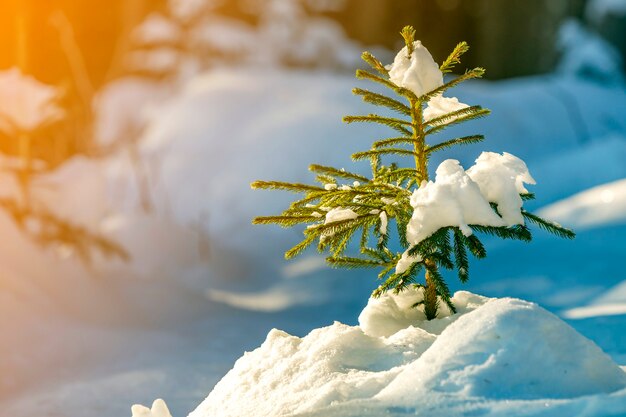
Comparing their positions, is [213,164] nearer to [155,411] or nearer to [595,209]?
[595,209]

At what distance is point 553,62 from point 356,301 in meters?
11.0

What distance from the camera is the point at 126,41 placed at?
18.0m

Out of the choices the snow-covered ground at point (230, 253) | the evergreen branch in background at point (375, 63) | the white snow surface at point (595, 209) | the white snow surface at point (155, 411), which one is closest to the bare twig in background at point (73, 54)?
the snow-covered ground at point (230, 253)

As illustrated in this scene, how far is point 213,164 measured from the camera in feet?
45.4

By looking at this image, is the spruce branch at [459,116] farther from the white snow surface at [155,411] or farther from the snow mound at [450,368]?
the white snow surface at [155,411]

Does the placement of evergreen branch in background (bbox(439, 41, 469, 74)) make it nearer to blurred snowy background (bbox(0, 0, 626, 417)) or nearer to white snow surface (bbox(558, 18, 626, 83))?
blurred snowy background (bbox(0, 0, 626, 417))

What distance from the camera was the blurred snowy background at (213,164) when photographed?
7.44m

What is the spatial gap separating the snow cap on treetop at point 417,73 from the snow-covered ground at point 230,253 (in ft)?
3.29

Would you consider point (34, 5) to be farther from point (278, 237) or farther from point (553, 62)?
point (553, 62)

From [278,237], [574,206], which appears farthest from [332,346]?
[278,237]

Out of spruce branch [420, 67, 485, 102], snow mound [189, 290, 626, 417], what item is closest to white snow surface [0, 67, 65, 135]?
spruce branch [420, 67, 485, 102]

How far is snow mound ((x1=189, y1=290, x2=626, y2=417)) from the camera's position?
281 cm

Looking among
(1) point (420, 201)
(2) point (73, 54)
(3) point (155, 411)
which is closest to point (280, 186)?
(1) point (420, 201)

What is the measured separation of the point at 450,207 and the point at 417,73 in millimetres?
645
